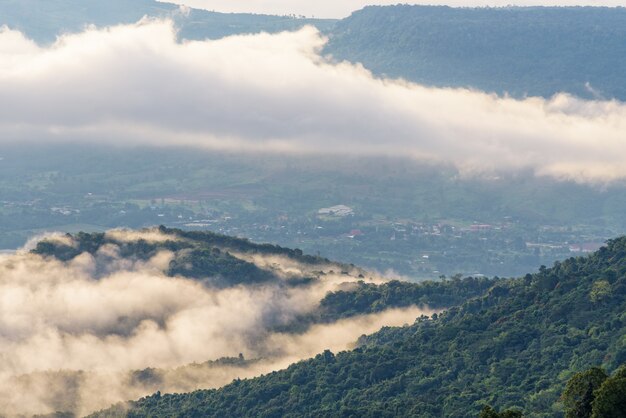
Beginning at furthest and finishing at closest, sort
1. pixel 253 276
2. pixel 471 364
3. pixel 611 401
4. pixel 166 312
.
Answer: pixel 253 276 < pixel 166 312 < pixel 471 364 < pixel 611 401

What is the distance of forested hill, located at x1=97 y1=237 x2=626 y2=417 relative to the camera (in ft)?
331

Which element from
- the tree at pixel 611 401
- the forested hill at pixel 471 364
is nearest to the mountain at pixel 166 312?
the forested hill at pixel 471 364

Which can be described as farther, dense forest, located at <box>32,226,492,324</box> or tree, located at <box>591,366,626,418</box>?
dense forest, located at <box>32,226,492,324</box>

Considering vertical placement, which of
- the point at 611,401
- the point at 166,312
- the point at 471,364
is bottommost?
A: the point at 166,312

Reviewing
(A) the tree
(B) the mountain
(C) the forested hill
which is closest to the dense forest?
(B) the mountain

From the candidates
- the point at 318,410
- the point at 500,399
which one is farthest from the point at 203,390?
the point at 500,399

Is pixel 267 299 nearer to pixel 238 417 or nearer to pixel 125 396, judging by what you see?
pixel 125 396

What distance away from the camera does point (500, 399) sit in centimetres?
9956

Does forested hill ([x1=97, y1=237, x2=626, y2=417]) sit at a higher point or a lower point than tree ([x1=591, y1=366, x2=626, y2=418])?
lower

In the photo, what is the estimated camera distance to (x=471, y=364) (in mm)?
110250

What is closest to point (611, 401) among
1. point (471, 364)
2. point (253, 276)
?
point (471, 364)

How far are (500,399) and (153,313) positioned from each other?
49.7m

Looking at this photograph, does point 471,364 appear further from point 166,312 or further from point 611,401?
point 611,401

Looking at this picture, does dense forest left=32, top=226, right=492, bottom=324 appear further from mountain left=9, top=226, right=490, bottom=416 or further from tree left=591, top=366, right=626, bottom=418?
tree left=591, top=366, right=626, bottom=418
